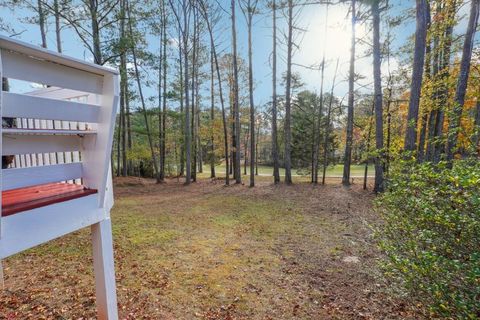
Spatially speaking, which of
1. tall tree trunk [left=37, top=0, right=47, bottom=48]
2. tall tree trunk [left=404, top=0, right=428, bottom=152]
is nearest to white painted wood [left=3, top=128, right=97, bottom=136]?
tall tree trunk [left=404, top=0, right=428, bottom=152]

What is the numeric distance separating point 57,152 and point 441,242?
9.18ft

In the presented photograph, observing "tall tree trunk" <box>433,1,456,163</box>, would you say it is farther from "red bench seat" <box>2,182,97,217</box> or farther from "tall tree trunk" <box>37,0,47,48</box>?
"tall tree trunk" <box>37,0,47,48</box>

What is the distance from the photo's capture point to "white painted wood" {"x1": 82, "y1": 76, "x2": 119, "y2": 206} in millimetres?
1307

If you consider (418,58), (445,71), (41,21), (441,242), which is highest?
(41,21)

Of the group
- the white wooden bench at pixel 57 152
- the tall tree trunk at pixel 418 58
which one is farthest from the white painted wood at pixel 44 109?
the tall tree trunk at pixel 418 58

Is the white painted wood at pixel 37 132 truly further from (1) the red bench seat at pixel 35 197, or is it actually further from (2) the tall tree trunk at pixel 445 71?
(2) the tall tree trunk at pixel 445 71

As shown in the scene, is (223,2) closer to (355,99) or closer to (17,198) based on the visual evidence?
(355,99)

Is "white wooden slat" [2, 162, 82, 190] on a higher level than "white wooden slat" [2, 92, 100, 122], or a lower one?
lower

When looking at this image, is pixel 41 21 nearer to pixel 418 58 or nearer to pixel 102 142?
pixel 102 142

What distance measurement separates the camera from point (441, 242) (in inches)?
78.7

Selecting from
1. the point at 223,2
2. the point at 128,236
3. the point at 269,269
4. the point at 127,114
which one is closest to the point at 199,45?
the point at 223,2

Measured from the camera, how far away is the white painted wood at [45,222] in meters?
1.02

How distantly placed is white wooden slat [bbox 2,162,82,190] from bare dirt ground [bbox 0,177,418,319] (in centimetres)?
172

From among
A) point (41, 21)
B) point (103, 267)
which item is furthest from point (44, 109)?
point (41, 21)
